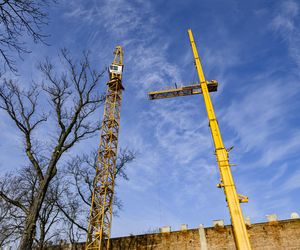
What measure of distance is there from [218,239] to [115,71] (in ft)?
64.5

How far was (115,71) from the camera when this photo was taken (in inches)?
1120

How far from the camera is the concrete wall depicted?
56.3ft

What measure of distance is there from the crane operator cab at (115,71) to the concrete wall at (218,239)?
55.1 ft

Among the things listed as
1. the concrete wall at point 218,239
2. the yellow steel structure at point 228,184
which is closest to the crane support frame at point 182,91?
the yellow steel structure at point 228,184

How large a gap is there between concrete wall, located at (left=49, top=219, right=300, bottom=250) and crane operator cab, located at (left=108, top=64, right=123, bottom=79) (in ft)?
55.1

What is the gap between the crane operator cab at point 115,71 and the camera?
1116 inches

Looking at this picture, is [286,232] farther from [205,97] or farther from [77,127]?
[77,127]

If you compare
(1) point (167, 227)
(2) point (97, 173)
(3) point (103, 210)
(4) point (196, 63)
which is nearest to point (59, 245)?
(3) point (103, 210)

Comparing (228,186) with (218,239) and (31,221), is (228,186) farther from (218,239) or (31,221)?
(218,239)

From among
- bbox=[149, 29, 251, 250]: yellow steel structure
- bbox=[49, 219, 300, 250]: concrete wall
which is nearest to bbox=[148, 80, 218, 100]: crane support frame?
bbox=[149, 29, 251, 250]: yellow steel structure

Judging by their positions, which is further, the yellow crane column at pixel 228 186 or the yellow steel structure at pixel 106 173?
the yellow steel structure at pixel 106 173

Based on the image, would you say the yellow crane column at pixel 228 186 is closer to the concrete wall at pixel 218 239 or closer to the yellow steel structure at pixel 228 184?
the yellow steel structure at pixel 228 184

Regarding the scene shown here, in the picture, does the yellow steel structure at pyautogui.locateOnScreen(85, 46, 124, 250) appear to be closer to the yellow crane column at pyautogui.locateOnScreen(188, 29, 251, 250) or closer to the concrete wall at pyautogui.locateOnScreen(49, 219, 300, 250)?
the concrete wall at pyautogui.locateOnScreen(49, 219, 300, 250)

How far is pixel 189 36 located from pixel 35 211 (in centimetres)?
1609
